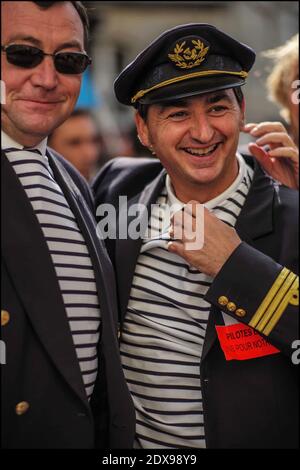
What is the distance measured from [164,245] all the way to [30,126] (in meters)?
0.79

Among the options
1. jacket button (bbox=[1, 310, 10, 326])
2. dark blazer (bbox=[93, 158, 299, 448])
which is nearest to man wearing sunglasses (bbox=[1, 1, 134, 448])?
jacket button (bbox=[1, 310, 10, 326])

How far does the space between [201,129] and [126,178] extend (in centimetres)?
64

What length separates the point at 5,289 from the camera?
185 centimetres

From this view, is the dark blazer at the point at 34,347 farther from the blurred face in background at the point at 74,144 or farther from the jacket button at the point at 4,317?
the blurred face in background at the point at 74,144

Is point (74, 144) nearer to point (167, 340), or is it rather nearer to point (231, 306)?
point (167, 340)

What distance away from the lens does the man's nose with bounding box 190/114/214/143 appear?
2.46 metres

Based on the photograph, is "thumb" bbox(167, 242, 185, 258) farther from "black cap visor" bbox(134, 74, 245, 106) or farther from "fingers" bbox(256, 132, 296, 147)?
"fingers" bbox(256, 132, 296, 147)

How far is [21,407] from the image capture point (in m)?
1.86

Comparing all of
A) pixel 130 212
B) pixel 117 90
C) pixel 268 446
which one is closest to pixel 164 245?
pixel 130 212

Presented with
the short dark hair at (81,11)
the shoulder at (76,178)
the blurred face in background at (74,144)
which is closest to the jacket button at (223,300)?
the shoulder at (76,178)

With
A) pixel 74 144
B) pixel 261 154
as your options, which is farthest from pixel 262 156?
pixel 74 144

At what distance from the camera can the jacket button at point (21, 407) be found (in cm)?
186

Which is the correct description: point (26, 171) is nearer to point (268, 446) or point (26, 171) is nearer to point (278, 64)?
point (268, 446)

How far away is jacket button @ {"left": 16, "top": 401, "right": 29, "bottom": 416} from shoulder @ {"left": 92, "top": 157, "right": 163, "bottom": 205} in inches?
50.3
